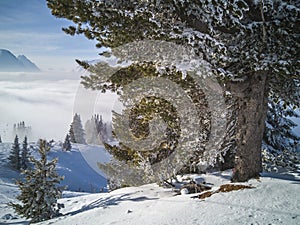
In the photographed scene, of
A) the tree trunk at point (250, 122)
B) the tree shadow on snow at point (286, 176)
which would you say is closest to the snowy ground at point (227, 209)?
the tree shadow on snow at point (286, 176)

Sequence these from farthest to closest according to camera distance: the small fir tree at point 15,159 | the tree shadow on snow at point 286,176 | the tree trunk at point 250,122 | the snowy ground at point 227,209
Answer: the small fir tree at point 15,159 → the tree trunk at point 250,122 → the tree shadow on snow at point 286,176 → the snowy ground at point 227,209

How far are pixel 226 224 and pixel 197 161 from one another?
15.7ft

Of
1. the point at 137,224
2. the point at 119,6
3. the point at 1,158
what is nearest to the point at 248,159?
the point at 137,224

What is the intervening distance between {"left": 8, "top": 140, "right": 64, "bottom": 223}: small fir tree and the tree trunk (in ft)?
25.0

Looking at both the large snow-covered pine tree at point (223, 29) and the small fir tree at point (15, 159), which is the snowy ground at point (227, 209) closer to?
the large snow-covered pine tree at point (223, 29)

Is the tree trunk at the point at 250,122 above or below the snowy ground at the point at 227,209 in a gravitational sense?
above

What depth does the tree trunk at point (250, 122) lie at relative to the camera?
730cm

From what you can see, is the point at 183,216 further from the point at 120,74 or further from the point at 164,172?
the point at 120,74

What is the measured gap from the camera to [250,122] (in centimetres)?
738

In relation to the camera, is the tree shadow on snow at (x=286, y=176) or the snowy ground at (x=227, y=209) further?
the tree shadow on snow at (x=286, y=176)

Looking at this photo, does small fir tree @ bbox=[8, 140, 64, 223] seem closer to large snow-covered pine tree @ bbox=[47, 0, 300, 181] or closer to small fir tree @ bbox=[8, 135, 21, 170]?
large snow-covered pine tree @ bbox=[47, 0, 300, 181]

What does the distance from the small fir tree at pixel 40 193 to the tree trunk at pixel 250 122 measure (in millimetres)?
7622

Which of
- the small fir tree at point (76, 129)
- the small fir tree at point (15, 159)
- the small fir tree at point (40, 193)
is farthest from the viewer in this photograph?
the small fir tree at point (76, 129)

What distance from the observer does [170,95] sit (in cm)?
879
